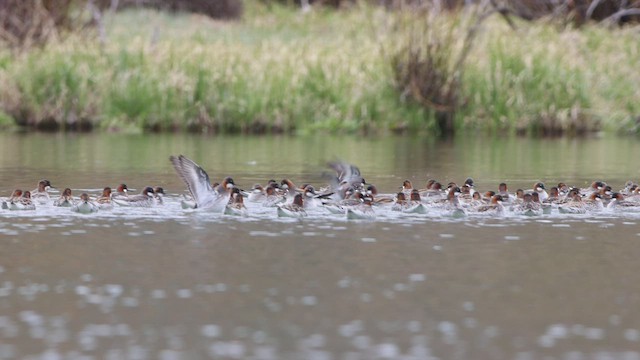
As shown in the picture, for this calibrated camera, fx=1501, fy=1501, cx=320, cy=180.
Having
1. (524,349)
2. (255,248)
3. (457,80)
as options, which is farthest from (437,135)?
(524,349)

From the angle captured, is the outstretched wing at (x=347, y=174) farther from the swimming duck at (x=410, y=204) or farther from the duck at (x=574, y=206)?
the duck at (x=574, y=206)

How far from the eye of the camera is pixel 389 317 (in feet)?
27.7

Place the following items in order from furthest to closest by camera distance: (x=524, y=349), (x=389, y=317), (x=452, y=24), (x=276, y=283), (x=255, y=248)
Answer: (x=452, y=24) < (x=255, y=248) < (x=276, y=283) < (x=389, y=317) < (x=524, y=349)

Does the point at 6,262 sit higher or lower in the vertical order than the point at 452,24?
lower

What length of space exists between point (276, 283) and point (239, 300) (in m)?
0.62

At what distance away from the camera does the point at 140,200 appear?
13.5 meters

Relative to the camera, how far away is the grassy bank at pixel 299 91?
24.6 meters

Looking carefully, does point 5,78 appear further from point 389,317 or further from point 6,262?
point 389,317

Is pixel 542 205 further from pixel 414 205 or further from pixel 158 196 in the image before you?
pixel 158 196

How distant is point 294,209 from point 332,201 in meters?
0.88

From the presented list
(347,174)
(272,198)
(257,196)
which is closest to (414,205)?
(272,198)

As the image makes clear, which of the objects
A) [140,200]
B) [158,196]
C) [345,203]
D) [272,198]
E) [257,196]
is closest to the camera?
[345,203]

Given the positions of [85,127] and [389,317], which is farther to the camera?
[85,127]

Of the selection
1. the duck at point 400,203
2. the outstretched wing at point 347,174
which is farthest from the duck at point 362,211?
the outstretched wing at point 347,174
